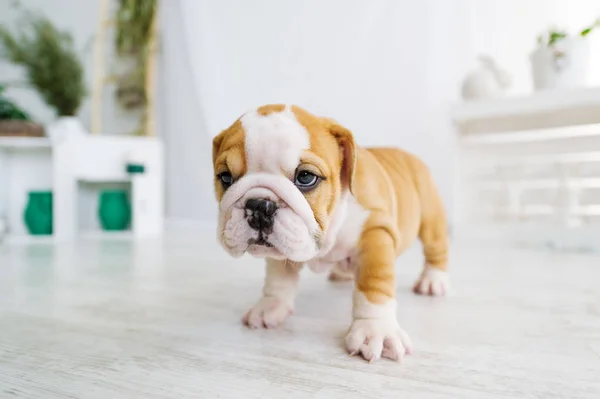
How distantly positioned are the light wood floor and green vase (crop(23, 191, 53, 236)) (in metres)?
1.34

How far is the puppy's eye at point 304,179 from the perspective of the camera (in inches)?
26.5

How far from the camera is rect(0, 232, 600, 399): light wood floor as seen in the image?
0.57m

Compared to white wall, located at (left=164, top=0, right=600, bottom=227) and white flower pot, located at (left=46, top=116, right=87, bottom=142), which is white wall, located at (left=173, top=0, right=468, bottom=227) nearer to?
white wall, located at (left=164, top=0, right=600, bottom=227)

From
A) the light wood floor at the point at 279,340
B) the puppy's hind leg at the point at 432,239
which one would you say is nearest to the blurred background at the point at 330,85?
the light wood floor at the point at 279,340

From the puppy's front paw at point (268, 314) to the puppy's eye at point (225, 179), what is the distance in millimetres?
262

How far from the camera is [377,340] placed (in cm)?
67

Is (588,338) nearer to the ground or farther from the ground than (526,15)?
nearer to the ground

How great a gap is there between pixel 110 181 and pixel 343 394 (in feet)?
8.96

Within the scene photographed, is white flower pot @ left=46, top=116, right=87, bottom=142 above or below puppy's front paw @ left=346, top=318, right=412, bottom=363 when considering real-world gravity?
above

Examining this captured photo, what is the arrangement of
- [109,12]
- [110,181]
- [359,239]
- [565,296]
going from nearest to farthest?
[359,239] < [565,296] < [110,181] < [109,12]

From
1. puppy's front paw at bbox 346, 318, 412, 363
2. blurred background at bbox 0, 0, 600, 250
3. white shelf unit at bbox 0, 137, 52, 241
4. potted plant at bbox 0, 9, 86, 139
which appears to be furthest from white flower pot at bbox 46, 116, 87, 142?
puppy's front paw at bbox 346, 318, 412, 363

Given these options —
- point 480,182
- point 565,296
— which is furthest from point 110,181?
point 565,296

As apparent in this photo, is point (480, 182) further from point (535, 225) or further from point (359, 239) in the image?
point (359, 239)

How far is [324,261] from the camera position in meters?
0.83
